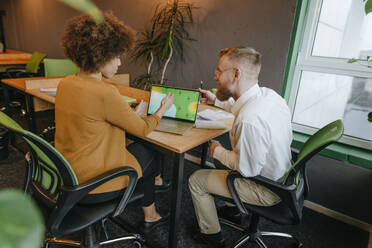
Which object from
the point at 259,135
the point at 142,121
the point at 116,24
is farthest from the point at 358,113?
the point at 116,24

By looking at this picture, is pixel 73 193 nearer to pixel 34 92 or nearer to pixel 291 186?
pixel 291 186

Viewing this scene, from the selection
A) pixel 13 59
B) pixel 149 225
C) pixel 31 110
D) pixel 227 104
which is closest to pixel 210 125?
pixel 227 104

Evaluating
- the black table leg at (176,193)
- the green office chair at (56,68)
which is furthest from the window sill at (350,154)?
the green office chair at (56,68)

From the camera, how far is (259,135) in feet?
4.43

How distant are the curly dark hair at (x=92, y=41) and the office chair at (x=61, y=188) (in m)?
0.44

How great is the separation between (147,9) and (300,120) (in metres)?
2.36

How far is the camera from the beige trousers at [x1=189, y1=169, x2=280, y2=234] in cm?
146

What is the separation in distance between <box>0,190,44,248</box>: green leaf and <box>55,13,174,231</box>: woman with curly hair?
47.0 inches

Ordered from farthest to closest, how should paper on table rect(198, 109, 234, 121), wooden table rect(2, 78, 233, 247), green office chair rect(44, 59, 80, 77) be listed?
1. green office chair rect(44, 59, 80, 77)
2. paper on table rect(198, 109, 234, 121)
3. wooden table rect(2, 78, 233, 247)

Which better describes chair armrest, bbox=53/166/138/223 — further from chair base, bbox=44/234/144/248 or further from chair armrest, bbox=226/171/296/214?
chair armrest, bbox=226/171/296/214

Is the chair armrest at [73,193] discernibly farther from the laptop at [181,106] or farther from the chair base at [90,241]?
the laptop at [181,106]

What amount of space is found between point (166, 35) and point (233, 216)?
84.5 inches

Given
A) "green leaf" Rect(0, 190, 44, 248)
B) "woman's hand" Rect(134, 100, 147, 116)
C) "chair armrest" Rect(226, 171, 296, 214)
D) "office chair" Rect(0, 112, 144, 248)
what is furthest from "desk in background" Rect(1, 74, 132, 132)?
"green leaf" Rect(0, 190, 44, 248)

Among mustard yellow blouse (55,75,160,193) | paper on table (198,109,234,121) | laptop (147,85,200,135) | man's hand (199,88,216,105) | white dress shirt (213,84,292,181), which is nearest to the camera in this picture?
mustard yellow blouse (55,75,160,193)
